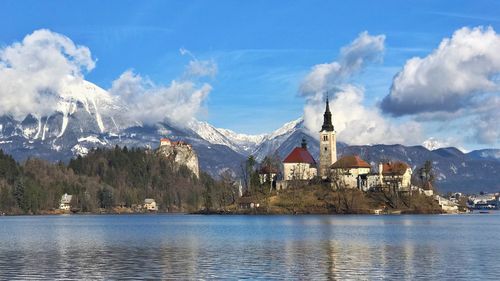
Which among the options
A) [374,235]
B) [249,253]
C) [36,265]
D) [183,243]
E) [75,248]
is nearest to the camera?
[36,265]

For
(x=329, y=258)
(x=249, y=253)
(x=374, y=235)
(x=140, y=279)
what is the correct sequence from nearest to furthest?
1. (x=140, y=279)
2. (x=329, y=258)
3. (x=249, y=253)
4. (x=374, y=235)

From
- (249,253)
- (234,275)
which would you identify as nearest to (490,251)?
(249,253)

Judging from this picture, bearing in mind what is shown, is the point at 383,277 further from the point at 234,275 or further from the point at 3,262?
the point at 3,262

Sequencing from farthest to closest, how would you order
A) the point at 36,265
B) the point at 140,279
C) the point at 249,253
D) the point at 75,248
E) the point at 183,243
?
the point at 183,243 → the point at 75,248 → the point at 249,253 → the point at 36,265 → the point at 140,279

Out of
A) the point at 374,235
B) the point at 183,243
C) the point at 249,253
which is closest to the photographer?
the point at 249,253

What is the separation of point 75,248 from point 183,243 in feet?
42.5

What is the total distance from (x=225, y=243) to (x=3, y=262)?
3049 centimetres

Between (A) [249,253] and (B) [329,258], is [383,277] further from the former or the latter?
(A) [249,253]

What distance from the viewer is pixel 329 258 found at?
69000 mm

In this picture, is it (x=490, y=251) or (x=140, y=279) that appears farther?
(x=490, y=251)

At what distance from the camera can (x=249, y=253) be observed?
245 feet

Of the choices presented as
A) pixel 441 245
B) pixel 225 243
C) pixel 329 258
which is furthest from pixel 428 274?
pixel 225 243

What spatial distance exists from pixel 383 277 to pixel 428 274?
13.7ft

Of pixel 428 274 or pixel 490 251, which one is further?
Answer: pixel 490 251
